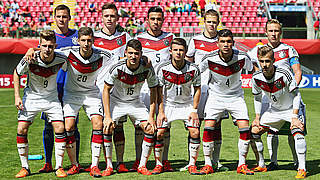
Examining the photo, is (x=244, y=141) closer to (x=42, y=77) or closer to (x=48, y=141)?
(x=48, y=141)

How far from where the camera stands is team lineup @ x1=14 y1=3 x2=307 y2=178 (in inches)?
235

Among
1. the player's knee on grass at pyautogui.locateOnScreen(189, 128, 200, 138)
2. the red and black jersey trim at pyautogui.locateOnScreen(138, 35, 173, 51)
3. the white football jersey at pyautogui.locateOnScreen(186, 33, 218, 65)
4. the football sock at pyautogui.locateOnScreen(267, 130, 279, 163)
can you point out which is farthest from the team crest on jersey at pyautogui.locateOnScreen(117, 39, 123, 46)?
the football sock at pyautogui.locateOnScreen(267, 130, 279, 163)

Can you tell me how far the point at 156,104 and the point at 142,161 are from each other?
0.84m

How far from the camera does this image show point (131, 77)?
6074mm

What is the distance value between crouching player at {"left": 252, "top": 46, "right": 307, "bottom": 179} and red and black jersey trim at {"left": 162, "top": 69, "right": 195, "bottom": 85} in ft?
2.88

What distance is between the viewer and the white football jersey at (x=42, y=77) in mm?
5934

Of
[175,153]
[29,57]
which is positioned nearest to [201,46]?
[175,153]

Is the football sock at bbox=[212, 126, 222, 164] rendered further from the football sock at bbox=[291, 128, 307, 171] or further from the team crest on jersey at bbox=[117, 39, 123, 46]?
the team crest on jersey at bbox=[117, 39, 123, 46]

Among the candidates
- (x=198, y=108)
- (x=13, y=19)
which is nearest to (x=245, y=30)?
(x=13, y=19)

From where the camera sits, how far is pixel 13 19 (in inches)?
1061

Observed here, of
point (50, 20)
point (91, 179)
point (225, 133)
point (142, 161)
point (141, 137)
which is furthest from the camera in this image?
point (50, 20)

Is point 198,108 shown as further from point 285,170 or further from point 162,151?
point 285,170

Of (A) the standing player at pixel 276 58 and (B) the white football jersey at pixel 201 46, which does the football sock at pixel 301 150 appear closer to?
(A) the standing player at pixel 276 58

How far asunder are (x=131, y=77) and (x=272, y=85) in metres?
1.90
